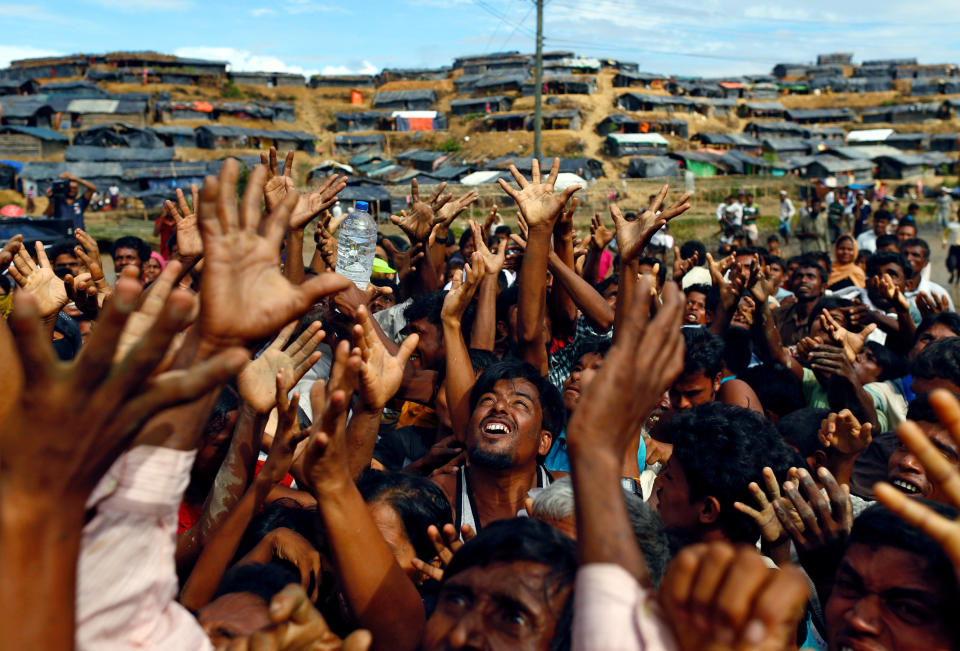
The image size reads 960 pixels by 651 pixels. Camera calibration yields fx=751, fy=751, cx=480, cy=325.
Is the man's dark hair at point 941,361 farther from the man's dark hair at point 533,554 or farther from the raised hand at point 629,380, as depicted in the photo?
the raised hand at point 629,380

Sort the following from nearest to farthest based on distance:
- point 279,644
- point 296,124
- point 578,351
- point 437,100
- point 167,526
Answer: point 167,526 < point 279,644 < point 578,351 < point 296,124 < point 437,100

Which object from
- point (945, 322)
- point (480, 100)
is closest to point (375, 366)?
point (945, 322)

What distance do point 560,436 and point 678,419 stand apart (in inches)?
31.6

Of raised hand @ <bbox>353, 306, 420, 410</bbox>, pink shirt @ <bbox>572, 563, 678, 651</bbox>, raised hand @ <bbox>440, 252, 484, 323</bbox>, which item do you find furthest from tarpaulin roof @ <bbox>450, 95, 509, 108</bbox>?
pink shirt @ <bbox>572, 563, 678, 651</bbox>

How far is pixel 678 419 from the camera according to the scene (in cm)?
299

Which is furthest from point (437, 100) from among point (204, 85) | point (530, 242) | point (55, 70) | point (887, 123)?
point (530, 242)

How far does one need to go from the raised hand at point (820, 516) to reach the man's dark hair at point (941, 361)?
1.85 meters

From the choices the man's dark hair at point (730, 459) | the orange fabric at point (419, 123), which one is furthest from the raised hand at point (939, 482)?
the orange fabric at point (419, 123)

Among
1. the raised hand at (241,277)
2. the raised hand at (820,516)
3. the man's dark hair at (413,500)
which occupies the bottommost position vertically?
the man's dark hair at (413,500)

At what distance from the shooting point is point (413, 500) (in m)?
2.60

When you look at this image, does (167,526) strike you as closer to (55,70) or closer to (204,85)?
(204,85)

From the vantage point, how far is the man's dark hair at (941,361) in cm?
371

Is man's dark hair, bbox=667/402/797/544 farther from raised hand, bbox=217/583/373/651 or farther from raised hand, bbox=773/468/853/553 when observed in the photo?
raised hand, bbox=217/583/373/651

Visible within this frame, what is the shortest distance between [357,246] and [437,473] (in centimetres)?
272
